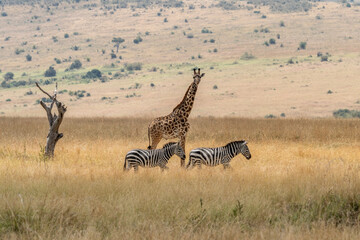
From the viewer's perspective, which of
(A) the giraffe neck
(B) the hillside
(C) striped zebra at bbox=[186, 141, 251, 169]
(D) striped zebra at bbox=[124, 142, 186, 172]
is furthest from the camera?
(B) the hillside

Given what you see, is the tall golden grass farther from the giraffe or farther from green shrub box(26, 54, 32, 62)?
green shrub box(26, 54, 32, 62)

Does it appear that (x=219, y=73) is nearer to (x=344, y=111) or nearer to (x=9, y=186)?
(x=344, y=111)

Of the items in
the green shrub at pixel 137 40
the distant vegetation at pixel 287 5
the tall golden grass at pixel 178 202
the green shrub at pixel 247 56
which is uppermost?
the tall golden grass at pixel 178 202

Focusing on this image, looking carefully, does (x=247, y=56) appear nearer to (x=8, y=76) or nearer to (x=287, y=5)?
(x=8, y=76)

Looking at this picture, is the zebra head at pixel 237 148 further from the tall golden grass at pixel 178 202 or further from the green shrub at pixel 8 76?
the green shrub at pixel 8 76

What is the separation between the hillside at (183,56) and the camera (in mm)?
95812

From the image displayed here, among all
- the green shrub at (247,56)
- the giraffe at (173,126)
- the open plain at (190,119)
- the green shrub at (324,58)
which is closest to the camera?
the open plain at (190,119)

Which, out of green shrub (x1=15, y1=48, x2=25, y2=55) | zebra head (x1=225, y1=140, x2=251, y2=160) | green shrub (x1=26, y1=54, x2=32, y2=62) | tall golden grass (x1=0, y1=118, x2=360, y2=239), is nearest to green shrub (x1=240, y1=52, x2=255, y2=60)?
green shrub (x1=26, y1=54, x2=32, y2=62)

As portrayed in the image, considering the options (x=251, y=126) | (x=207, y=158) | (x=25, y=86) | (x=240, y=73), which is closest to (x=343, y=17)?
(x=240, y=73)

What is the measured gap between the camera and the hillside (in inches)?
3772

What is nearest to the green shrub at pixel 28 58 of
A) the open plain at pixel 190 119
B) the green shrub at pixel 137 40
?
the open plain at pixel 190 119

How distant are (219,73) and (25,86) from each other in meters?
38.6

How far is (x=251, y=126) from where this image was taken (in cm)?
2808

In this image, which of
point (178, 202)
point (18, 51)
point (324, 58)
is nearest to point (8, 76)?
point (18, 51)
